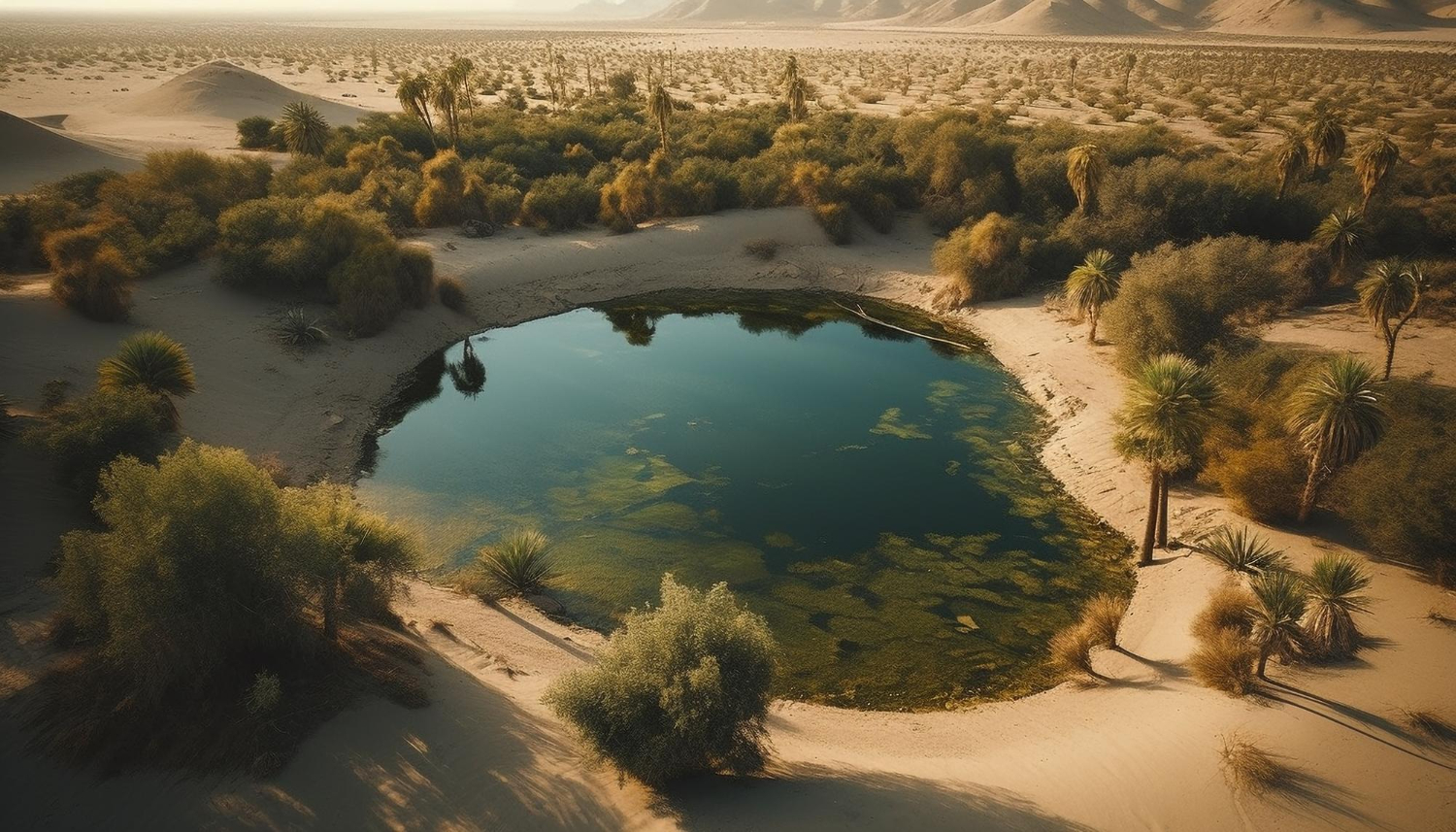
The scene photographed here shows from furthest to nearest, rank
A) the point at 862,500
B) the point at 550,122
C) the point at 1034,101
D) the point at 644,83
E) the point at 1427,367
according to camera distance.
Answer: the point at 644,83 < the point at 1034,101 < the point at 550,122 < the point at 1427,367 < the point at 862,500

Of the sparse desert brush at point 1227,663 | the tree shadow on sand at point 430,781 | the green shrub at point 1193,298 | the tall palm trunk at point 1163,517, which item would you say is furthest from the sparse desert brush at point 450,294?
the sparse desert brush at point 1227,663

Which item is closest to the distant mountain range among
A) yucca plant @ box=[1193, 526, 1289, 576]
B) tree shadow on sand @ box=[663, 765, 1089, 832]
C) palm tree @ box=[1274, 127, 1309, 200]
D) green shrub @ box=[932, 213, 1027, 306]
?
palm tree @ box=[1274, 127, 1309, 200]

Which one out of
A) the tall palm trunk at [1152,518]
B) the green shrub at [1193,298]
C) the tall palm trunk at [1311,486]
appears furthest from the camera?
the green shrub at [1193,298]

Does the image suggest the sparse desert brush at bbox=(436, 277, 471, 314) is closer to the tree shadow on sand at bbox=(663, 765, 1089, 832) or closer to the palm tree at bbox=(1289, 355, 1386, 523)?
the tree shadow on sand at bbox=(663, 765, 1089, 832)

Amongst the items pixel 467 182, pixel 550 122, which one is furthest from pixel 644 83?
pixel 467 182

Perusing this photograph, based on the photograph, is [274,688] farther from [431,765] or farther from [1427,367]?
[1427,367]

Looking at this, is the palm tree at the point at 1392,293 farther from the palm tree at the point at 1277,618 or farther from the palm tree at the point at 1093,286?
the palm tree at the point at 1277,618

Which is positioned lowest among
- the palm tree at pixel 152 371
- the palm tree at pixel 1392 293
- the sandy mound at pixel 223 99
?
the palm tree at pixel 152 371
